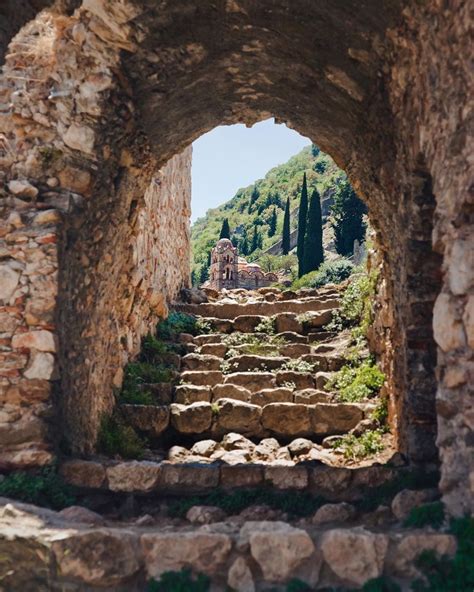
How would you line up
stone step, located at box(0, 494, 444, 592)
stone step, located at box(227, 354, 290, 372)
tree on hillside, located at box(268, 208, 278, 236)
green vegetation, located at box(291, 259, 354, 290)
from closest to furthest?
stone step, located at box(0, 494, 444, 592), stone step, located at box(227, 354, 290, 372), green vegetation, located at box(291, 259, 354, 290), tree on hillside, located at box(268, 208, 278, 236)

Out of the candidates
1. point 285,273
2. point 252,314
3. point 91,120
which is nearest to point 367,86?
point 91,120

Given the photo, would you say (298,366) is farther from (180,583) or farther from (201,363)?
(180,583)

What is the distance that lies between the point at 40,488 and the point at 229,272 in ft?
97.1

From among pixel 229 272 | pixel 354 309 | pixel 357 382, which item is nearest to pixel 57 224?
pixel 357 382

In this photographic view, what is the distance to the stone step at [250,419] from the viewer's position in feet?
19.2

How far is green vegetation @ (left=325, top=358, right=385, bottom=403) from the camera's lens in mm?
6348

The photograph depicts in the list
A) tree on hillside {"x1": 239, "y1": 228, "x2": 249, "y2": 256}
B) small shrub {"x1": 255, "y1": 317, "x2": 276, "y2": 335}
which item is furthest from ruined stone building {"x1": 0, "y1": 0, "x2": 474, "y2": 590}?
tree on hillside {"x1": 239, "y1": 228, "x2": 249, "y2": 256}

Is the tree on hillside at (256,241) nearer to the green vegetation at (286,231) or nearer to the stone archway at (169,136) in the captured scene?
the green vegetation at (286,231)

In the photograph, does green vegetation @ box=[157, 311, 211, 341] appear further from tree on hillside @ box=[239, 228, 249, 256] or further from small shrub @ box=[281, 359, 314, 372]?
tree on hillside @ box=[239, 228, 249, 256]

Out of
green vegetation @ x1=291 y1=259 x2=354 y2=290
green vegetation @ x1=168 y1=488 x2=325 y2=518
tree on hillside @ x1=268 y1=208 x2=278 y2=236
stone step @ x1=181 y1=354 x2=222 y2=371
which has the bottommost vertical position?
green vegetation @ x1=168 y1=488 x2=325 y2=518

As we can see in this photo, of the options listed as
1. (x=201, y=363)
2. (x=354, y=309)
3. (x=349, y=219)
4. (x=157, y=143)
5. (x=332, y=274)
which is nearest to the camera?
(x=157, y=143)

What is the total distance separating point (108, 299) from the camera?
5.35 m

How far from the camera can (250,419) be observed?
595cm

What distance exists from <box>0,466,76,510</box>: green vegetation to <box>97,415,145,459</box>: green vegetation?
1096 millimetres
